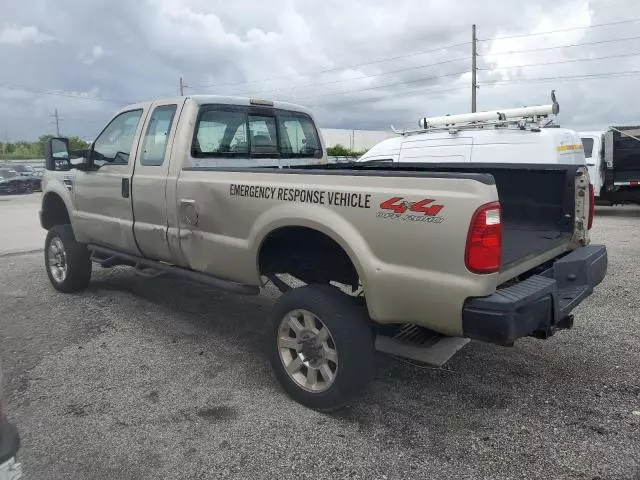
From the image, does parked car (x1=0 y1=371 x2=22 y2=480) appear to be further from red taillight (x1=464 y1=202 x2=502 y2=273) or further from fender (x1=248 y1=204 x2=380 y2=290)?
red taillight (x1=464 y1=202 x2=502 y2=273)

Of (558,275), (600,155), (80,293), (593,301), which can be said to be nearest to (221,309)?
(80,293)

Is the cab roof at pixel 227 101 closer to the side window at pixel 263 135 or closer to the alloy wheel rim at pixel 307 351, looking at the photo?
the side window at pixel 263 135

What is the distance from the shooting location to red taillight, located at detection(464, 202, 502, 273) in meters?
2.66

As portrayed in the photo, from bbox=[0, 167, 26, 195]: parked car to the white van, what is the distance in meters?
22.5

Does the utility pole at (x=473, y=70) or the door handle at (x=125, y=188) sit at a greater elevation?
the utility pole at (x=473, y=70)

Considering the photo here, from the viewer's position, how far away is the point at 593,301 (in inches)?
226

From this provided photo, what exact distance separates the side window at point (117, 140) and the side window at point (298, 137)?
1.35m

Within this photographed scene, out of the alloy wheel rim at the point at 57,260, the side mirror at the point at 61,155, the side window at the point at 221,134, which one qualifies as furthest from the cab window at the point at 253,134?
the alloy wheel rim at the point at 57,260

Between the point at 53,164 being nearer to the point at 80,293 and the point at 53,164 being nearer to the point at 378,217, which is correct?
the point at 80,293

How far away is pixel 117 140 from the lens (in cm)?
523

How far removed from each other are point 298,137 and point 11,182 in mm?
26053

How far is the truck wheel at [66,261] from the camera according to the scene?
19.2 ft

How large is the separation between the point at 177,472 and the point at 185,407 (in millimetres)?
707

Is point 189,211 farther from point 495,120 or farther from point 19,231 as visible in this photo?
point 19,231
